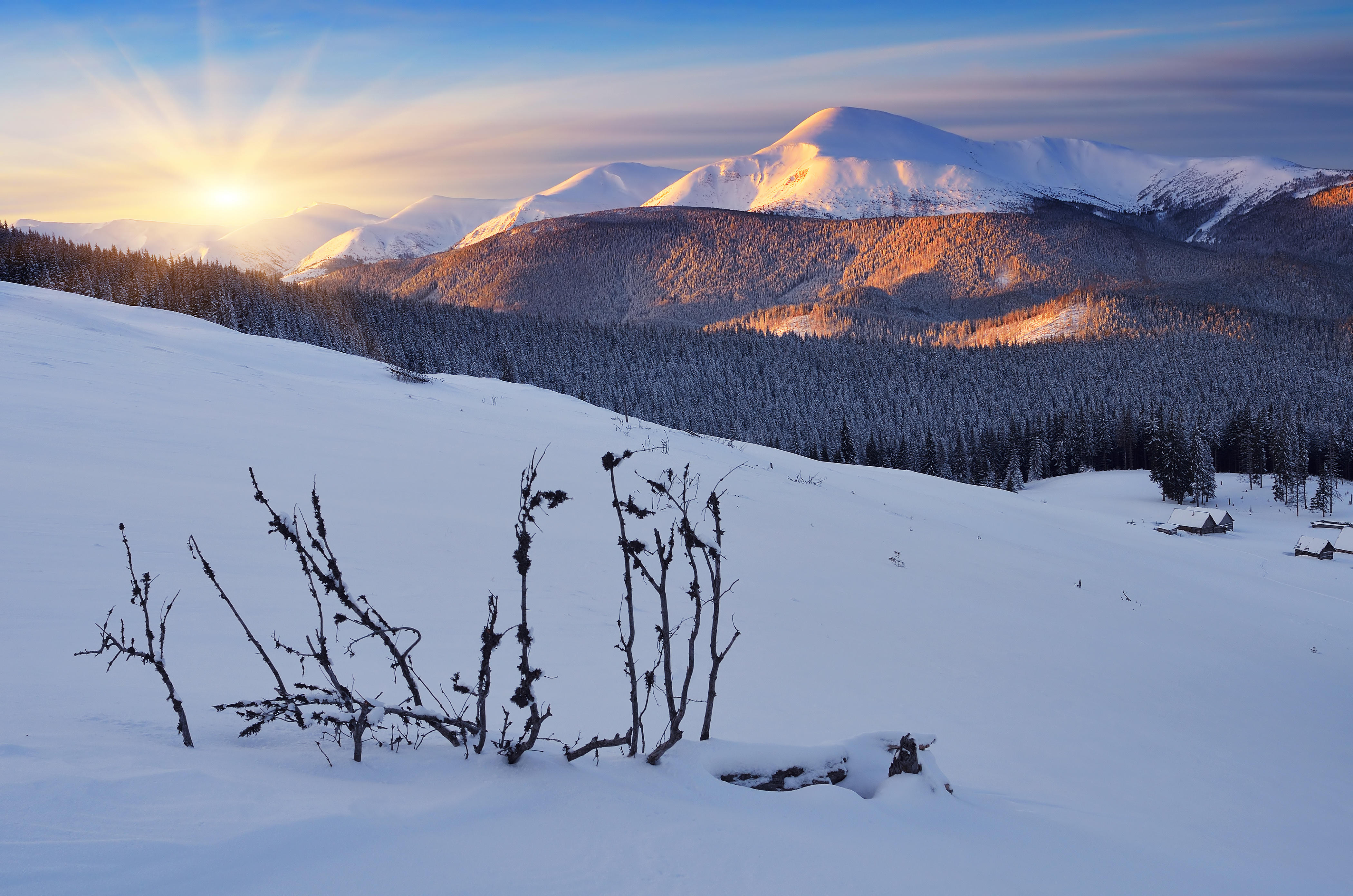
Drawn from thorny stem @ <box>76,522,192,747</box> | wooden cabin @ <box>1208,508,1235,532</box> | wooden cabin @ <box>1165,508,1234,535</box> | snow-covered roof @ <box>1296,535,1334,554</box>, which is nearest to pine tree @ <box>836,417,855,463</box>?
wooden cabin @ <box>1165,508,1234,535</box>

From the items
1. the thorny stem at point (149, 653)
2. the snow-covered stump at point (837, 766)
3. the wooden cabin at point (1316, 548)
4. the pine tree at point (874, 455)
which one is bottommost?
the wooden cabin at point (1316, 548)

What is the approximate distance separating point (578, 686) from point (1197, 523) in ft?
191

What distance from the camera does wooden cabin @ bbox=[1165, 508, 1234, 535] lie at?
48594 millimetres

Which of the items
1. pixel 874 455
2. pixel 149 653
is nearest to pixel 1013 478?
pixel 874 455

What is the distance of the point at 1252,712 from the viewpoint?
758 centimetres

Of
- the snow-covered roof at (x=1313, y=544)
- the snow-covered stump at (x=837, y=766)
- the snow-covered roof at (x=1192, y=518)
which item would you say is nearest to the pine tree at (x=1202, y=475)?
the snow-covered roof at (x=1192, y=518)

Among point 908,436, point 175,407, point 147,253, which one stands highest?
point 147,253

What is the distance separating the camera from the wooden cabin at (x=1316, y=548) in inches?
1532

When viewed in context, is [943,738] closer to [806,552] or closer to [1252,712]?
[806,552]

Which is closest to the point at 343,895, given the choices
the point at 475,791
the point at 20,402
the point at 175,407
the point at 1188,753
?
the point at 475,791

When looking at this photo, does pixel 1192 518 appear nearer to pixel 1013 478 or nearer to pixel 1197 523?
pixel 1197 523

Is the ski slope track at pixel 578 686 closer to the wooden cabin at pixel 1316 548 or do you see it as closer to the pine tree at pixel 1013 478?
the wooden cabin at pixel 1316 548

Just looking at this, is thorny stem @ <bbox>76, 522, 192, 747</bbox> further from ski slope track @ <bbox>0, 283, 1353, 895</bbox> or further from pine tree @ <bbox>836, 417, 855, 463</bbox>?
pine tree @ <bbox>836, 417, 855, 463</bbox>

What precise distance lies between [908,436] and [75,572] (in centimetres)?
9913
